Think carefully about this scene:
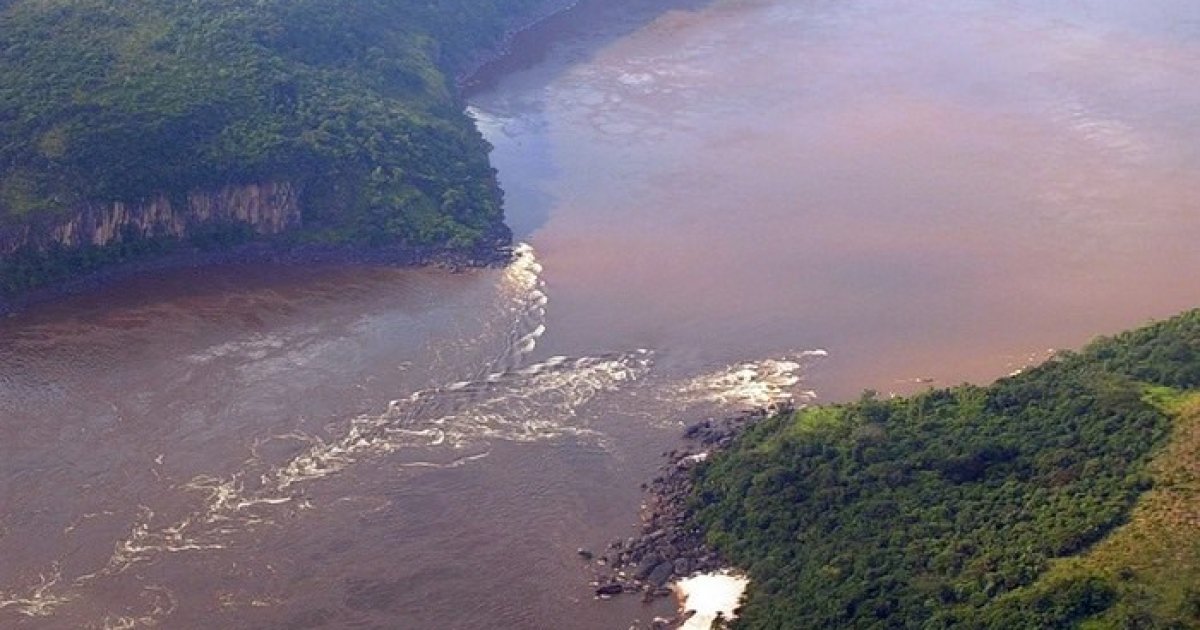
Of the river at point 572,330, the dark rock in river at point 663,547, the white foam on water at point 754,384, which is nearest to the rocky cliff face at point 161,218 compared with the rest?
the river at point 572,330

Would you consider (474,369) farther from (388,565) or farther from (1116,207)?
(1116,207)

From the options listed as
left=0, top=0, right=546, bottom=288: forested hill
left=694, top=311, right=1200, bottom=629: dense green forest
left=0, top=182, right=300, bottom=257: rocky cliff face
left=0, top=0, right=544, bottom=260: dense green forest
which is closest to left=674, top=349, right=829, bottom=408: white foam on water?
left=694, top=311, right=1200, bottom=629: dense green forest

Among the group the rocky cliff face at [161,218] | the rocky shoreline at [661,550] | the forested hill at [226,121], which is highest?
the forested hill at [226,121]

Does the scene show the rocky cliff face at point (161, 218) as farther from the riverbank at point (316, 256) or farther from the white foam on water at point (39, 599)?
the white foam on water at point (39, 599)

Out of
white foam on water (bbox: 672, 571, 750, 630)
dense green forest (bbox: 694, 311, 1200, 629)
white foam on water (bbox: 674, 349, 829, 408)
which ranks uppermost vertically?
dense green forest (bbox: 694, 311, 1200, 629)

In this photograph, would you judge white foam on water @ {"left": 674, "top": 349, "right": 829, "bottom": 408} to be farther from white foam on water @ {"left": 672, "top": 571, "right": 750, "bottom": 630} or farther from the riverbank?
the riverbank

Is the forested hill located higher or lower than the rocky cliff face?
higher

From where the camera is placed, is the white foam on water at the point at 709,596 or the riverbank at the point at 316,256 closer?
the white foam on water at the point at 709,596
